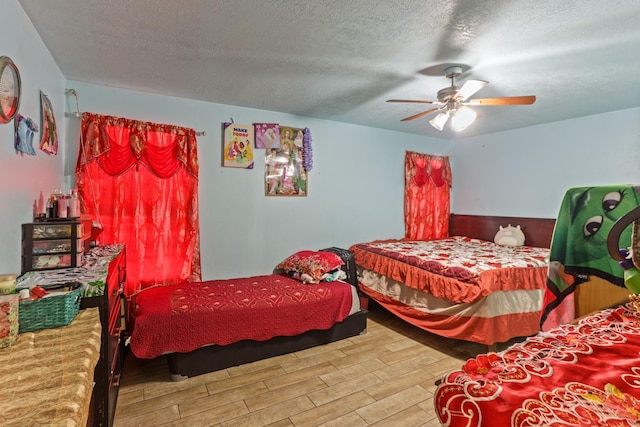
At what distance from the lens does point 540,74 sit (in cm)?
253

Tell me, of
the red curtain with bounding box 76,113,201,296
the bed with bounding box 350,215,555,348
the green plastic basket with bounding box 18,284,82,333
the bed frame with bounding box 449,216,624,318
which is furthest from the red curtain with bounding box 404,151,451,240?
the green plastic basket with bounding box 18,284,82,333

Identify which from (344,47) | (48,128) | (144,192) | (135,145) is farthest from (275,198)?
(48,128)

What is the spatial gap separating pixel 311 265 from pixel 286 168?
1.26 metres

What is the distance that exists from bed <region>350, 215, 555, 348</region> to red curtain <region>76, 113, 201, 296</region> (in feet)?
6.81

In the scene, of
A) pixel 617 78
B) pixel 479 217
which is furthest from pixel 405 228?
pixel 617 78

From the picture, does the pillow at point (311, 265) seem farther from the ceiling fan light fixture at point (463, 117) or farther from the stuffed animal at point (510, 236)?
the stuffed animal at point (510, 236)

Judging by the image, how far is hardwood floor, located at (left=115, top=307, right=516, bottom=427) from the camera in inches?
75.9

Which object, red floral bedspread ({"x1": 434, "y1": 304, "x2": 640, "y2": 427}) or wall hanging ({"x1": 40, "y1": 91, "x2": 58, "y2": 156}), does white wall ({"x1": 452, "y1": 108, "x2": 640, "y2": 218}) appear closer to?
red floral bedspread ({"x1": 434, "y1": 304, "x2": 640, "y2": 427})

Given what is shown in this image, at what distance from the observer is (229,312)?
8.13ft

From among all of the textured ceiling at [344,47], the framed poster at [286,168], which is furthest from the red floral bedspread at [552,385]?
the framed poster at [286,168]

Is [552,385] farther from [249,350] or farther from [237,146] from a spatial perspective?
[237,146]

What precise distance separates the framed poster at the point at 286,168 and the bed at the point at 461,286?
117cm

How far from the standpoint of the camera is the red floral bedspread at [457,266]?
2707 millimetres

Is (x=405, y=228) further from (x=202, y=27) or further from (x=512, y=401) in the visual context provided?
(x=512, y=401)
